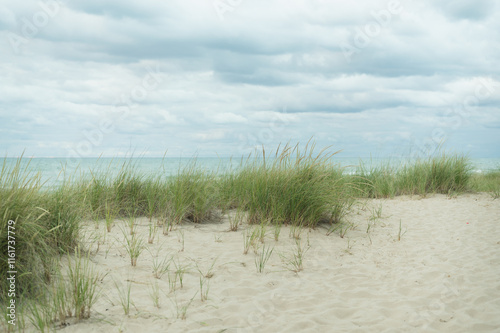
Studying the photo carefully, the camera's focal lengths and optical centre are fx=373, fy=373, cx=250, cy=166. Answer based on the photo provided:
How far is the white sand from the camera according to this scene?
3285 millimetres

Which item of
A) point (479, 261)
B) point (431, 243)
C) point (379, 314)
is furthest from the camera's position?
point (431, 243)

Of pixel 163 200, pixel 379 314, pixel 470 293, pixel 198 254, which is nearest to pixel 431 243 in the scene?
pixel 470 293

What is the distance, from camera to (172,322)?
126 inches

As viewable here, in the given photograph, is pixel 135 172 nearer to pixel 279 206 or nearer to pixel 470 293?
pixel 279 206

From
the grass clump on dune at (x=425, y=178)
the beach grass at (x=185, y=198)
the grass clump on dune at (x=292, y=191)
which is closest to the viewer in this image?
the beach grass at (x=185, y=198)

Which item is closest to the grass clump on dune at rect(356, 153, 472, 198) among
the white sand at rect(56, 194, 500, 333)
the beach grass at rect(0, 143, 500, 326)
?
the beach grass at rect(0, 143, 500, 326)

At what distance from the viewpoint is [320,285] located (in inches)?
165

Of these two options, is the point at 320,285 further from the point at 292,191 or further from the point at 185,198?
the point at 185,198

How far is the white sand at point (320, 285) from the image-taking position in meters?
3.29

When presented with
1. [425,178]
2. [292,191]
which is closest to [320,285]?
[292,191]

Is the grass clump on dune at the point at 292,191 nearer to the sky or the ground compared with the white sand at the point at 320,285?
nearer to the sky

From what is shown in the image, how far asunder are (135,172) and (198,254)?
112 inches

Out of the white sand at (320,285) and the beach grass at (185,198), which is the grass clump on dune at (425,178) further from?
the white sand at (320,285)

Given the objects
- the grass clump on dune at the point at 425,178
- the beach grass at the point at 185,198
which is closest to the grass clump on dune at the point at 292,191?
the beach grass at the point at 185,198
